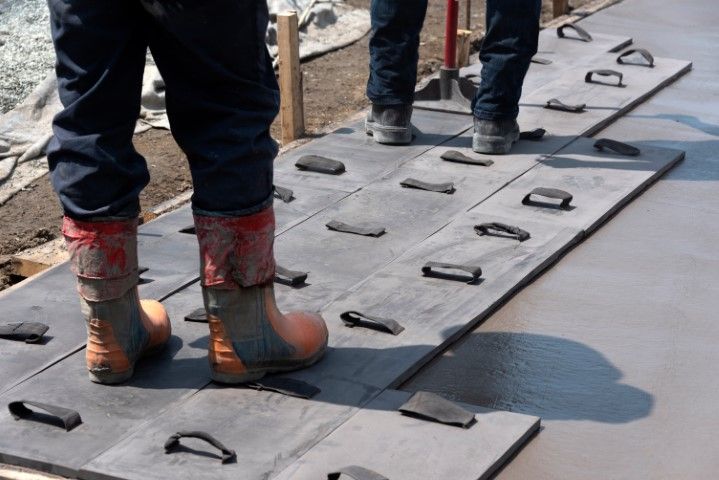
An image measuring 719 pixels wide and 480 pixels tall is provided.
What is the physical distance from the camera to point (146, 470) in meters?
2.86

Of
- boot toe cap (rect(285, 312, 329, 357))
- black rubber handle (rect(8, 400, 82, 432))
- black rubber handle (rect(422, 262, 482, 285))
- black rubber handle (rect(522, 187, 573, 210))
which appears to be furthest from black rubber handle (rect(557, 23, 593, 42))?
black rubber handle (rect(8, 400, 82, 432))

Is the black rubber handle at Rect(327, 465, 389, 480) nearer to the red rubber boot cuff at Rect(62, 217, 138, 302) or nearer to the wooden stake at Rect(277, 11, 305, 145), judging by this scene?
the red rubber boot cuff at Rect(62, 217, 138, 302)

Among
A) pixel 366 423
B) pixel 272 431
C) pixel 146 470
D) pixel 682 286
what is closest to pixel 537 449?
pixel 366 423

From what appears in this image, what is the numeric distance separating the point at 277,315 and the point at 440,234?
1.22 m

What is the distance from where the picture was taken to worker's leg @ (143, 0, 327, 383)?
2.95 m

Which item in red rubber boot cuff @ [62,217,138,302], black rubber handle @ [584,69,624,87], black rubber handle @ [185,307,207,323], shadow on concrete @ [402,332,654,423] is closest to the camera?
red rubber boot cuff @ [62,217,138,302]

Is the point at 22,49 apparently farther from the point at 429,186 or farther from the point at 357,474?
the point at 357,474

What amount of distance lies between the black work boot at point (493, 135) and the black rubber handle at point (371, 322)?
1.75 m

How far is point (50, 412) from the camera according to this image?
10.0ft

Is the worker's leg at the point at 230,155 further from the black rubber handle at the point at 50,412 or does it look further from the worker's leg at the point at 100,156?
the black rubber handle at the point at 50,412

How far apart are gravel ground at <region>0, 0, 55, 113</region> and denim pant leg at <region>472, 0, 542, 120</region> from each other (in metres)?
2.64

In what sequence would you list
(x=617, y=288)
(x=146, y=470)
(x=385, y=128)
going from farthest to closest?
(x=385, y=128) < (x=617, y=288) < (x=146, y=470)

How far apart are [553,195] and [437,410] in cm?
171

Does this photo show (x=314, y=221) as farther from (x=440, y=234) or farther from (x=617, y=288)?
(x=617, y=288)
